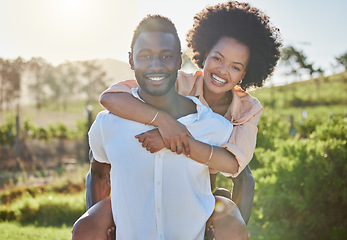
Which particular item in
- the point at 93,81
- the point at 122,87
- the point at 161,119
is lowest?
the point at 93,81

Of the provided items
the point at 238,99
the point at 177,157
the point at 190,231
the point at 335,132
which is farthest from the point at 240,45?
the point at 335,132

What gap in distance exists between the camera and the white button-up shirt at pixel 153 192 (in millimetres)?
2279

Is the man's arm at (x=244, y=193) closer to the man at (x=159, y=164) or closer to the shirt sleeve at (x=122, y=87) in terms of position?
the man at (x=159, y=164)

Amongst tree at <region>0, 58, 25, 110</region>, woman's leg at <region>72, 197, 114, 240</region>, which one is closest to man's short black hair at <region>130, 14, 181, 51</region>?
woman's leg at <region>72, 197, 114, 240</region>

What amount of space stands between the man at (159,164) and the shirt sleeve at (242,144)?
0.04 meters

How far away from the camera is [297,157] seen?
500 centimetres

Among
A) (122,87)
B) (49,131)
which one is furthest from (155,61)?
(49,131)

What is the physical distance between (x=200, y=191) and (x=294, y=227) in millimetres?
2965

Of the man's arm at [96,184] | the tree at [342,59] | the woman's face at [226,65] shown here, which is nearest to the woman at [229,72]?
the woman's face at [226,65]

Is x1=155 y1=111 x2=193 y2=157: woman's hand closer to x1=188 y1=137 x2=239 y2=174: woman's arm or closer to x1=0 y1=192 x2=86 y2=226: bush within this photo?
x1=188 y1=137 x2=239 y2=174: woman's arm

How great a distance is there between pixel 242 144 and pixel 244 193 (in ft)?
2.10

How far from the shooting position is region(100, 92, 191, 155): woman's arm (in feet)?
7.48

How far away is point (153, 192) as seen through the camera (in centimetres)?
230

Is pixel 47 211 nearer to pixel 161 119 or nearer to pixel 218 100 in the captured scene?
pixel 218 100
